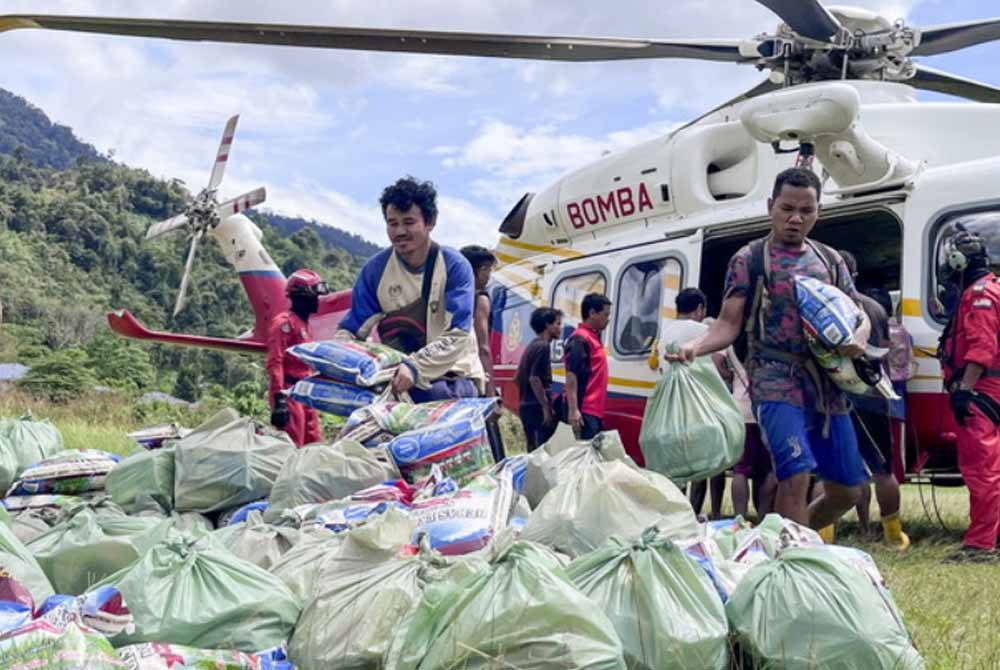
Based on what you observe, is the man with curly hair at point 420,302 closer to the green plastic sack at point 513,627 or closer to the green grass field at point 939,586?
the green grass field at point 939,586

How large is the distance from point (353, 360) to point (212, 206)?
12.5m

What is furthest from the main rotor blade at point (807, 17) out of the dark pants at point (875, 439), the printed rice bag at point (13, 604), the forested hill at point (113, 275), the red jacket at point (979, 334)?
the forested hill at point (113, 275)

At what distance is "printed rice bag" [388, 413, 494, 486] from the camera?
4.32 m

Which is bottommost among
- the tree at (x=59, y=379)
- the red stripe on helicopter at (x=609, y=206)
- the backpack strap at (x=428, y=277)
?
the tree at (x=59, y=379)

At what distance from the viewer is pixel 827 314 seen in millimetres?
4605

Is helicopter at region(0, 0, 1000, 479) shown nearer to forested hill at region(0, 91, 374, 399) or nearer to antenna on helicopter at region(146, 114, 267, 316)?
antenna on helicopter at region(146, 114, 267, 316)

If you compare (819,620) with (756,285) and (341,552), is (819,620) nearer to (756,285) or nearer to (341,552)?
(341,552)

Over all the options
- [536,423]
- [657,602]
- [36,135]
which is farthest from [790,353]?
[36,135]

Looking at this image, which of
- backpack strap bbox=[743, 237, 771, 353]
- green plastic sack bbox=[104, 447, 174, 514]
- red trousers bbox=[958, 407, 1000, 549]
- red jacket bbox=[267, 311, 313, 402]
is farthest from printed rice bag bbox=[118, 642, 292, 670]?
red jacket bbox=[267, 311, 313, 402]

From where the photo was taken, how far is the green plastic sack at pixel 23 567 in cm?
298

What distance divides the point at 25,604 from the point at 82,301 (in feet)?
144

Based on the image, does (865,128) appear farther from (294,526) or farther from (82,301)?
(82,301)

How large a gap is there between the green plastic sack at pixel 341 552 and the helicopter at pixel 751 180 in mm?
4039

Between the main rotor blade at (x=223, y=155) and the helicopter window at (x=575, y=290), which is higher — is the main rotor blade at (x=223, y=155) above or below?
above
